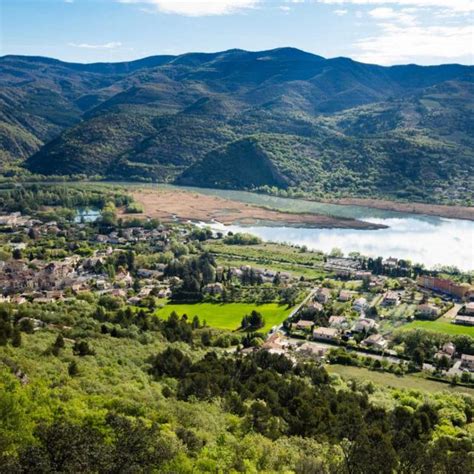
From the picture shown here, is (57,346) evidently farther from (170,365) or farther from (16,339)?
(170,365)

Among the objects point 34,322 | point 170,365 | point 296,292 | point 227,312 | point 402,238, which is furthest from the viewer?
point 402,238

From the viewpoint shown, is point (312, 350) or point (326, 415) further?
point (312, 350)

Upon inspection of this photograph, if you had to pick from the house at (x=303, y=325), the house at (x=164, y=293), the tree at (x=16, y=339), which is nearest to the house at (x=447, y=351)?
A: the house at (x=303, y=325)

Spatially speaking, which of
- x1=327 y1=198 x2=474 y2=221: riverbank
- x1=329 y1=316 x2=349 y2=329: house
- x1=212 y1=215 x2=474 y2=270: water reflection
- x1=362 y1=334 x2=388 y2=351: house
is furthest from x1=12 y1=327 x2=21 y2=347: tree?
x1=327 y1=198 x2=474 y2=221: riverbank

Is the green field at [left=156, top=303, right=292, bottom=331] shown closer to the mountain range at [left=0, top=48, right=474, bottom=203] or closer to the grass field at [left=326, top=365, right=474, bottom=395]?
the grass field at [left=326, top=365, right=474, bottom=395]

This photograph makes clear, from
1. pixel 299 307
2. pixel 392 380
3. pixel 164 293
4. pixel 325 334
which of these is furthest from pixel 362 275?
pixel 392 380

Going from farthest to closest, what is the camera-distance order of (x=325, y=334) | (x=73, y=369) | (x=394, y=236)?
(x=394, y=236), (x=325, y=334), (x=73, y=369)

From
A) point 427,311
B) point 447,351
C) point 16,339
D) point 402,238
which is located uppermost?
point 16,339

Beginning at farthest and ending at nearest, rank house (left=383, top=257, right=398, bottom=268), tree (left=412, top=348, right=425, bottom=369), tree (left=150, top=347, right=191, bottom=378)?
house (left=383, top=257, right=398, bottom=268) < tree (left=412, top=348, right=425, bottom=369) < tree (left=150, top=347, right=191, bottom=378)
